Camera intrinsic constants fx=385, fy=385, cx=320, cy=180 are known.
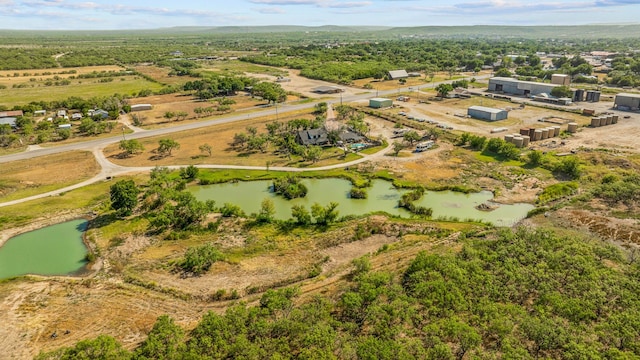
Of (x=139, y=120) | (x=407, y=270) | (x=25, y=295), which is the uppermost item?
(x=139, y=120)

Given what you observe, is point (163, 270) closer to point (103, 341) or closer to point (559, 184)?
point (103, 341)

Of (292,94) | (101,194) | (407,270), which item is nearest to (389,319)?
(407,270)

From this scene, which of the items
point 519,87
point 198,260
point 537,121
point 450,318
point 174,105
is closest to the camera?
point 450,318

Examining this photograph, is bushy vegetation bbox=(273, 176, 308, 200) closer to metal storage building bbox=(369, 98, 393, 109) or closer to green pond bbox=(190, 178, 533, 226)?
green pond bbox=(190, 178, 533, 226)

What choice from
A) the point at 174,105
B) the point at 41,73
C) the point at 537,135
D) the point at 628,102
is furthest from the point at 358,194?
the point at 41,73

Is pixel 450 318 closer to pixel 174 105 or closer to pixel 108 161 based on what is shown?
pixel 108 161

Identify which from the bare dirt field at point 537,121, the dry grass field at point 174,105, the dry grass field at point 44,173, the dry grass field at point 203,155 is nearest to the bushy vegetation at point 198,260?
the dry grass field at point 203,155

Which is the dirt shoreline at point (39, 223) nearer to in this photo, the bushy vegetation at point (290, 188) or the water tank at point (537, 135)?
the bushy vegetation at point (290, 188)
